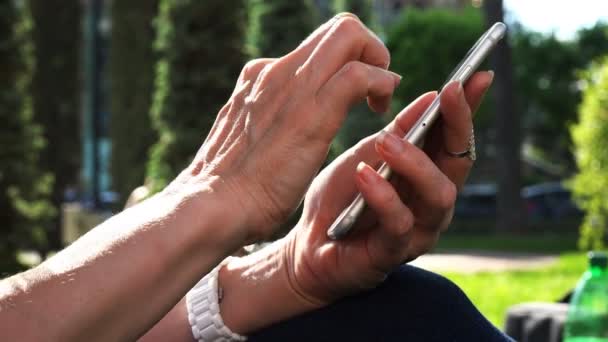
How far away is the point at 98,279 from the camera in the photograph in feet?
3.49

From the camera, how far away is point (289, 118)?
1151 millimetres

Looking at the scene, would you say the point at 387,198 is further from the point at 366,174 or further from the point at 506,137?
the point at 506,137

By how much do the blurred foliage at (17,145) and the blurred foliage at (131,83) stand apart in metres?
7.57

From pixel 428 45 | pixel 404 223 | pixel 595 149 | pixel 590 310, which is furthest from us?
pixel 428 45

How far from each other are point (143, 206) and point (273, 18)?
17.7m

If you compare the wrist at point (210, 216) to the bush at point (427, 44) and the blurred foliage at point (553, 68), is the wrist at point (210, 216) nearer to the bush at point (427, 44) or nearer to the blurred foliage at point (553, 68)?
the bush at point (427, 44)

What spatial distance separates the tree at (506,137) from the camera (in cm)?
2002

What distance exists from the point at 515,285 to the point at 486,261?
194 inches

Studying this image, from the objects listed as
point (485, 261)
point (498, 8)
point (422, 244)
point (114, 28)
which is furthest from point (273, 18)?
point (422, 244)

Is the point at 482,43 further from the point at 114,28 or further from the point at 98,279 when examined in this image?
the point at 114,28

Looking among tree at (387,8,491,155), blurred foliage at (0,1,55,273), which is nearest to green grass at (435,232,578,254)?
blurred foliage at (0,1,55,273)

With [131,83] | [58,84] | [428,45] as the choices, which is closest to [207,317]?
[58,84]

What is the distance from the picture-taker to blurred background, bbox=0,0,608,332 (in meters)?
12.0

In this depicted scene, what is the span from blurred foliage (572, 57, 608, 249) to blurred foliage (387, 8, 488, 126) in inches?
817
